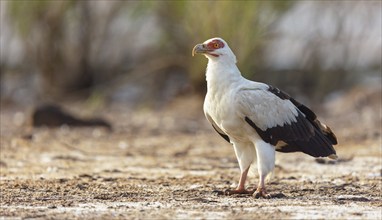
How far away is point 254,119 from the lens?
7.91 metres

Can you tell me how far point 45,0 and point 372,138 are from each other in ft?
30.4

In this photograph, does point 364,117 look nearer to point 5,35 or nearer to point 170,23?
point 170,23

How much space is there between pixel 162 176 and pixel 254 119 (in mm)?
2178

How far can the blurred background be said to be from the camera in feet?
64.6

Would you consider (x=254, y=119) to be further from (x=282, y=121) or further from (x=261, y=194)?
(x=261, y=194)

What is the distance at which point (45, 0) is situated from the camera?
2019cm

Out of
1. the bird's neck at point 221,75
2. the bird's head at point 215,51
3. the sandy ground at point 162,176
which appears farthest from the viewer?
the bird's head at point 215,51

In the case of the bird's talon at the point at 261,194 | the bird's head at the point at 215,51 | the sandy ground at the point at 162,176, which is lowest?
the sandy ground at the point at 162,176

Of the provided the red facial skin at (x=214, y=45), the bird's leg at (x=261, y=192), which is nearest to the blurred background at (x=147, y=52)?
the red facial skin at (x=214, y=45)

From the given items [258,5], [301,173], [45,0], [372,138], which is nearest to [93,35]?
[45,0]

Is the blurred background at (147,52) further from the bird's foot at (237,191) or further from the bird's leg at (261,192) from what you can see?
the bird's leg at (261,192)

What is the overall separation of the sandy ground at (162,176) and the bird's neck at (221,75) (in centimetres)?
93

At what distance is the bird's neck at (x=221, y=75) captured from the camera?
8.07 m

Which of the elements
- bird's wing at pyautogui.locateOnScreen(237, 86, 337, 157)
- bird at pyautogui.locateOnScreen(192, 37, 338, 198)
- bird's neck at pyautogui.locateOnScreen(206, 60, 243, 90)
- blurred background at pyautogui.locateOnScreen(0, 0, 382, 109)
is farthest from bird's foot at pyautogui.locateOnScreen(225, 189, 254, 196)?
blurred background at pyautogui.locateOnScreen(0, 0, 382, 109)
